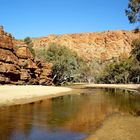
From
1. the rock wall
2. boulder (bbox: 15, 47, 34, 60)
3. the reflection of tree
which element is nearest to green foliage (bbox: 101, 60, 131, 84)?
the rock wall

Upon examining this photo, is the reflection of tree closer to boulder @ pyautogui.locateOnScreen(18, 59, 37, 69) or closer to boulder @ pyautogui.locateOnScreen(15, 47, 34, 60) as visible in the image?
boulder @ pyautogui.locateOnScreen(18, 59, 37, 69)

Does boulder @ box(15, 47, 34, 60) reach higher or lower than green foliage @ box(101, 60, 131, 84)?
higher

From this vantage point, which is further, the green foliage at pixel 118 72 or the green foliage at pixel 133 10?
the green foliage at pixel 118 72

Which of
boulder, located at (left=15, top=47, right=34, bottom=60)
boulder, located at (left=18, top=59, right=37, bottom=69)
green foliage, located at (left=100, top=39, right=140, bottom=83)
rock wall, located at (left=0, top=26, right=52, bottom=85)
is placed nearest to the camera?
rock wall, located at (left=0, top=26, right=52, bottom=85)

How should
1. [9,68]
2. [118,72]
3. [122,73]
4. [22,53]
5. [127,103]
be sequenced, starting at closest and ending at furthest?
[127,103]
[9,68]
[22,53]
[122,73]
[118,72]

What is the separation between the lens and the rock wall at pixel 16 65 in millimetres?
56794

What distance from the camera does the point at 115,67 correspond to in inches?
5118

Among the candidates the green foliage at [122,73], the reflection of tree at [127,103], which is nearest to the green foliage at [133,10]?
the reflection of tree at [127,103]

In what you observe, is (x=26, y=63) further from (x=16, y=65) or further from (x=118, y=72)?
(x=118, y=72)

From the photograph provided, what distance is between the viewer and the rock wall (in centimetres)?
5679

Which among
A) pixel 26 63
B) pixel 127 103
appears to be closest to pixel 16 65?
pixel 26 63

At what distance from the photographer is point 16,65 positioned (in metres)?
61.7

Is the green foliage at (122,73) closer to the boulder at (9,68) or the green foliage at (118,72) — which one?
the green foliage at (118,72)

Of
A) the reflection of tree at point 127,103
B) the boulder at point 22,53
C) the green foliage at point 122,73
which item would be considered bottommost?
the reflection of tree at point 127,103
